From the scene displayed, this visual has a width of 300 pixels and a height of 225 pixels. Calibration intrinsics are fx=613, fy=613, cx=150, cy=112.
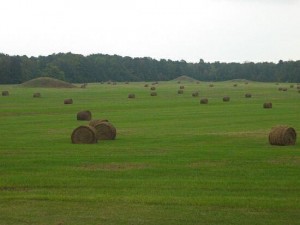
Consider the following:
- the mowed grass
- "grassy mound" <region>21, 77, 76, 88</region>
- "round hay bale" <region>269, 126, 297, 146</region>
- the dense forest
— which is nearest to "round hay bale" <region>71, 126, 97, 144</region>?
the mowed grass

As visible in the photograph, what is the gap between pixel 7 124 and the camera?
37.0 metres

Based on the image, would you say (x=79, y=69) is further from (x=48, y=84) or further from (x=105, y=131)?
(x=105, y=131)

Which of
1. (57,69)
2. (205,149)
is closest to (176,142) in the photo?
(205,149)

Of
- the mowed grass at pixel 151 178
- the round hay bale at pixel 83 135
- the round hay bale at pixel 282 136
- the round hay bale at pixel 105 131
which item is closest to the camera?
the mowed grass at pixel 151 178

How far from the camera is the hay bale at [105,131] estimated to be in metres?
28.2

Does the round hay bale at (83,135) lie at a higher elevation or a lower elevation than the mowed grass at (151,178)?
higher

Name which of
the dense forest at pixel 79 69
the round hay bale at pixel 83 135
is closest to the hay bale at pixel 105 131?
the round hay bale at pixel 83 135


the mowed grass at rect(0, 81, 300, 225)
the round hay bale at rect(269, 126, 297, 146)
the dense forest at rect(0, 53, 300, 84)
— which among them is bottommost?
the mowed grass at rect(0, 81, 300, 225)

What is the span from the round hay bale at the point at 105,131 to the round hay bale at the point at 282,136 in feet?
23.9

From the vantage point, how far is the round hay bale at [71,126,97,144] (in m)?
26.5

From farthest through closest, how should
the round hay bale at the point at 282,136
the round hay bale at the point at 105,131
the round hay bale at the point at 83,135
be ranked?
the round hay bale at the point at 105,131, the round hay bale at the point at 83,135, the round hay bale at the point at 282,136

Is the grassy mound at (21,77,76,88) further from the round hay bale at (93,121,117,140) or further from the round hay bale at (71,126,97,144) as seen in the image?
the round hay bale at (71,126,97,144)

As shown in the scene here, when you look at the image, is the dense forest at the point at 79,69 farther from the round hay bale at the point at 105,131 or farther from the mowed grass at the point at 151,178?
the round hay bale at the point at 105,131

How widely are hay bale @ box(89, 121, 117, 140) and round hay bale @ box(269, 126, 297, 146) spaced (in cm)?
729
